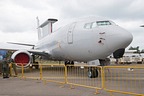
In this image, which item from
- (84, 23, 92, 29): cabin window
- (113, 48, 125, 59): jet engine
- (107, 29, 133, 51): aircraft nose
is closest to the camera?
(107, 29, 133, 51): aircraft nose

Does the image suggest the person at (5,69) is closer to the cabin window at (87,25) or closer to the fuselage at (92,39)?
the fuselage at (92,39)

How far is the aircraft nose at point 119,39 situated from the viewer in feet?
32.8

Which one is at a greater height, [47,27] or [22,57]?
[47,27]

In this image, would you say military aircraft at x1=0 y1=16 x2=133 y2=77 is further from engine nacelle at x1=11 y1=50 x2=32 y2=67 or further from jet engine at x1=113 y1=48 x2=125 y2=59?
engine nacelle at x1=11 y1=50 x2=32 y2=67

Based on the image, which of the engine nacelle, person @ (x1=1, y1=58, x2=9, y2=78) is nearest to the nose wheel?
person @ (x1=1, y1=58, x2=9, y2=78)

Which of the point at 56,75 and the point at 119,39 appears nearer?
the point at 119,39

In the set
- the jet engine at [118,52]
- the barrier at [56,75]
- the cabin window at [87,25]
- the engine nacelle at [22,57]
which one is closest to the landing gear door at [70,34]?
the cabin window at [87,25]

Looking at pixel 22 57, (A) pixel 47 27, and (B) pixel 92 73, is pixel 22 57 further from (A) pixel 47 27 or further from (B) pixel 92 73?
(A) pixel 47 27

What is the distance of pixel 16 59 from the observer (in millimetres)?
16656

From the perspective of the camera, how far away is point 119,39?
394 inches

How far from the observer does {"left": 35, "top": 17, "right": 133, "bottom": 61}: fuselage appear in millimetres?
10193

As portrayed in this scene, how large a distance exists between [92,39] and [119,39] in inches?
62.8

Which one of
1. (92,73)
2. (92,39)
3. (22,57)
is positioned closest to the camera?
(92,73)

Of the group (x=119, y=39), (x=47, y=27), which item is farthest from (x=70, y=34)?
(x=47, y=27)
